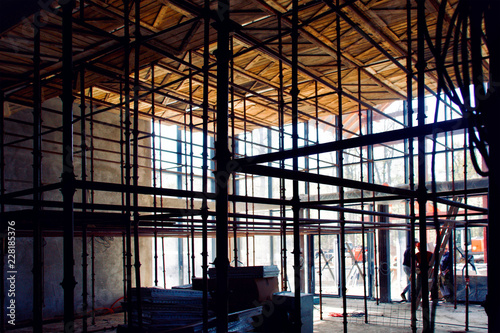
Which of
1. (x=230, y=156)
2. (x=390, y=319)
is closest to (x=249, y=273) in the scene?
(x=230, y=156)

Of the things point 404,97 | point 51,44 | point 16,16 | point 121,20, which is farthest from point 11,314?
point 404,97

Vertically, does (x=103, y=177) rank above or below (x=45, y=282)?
above

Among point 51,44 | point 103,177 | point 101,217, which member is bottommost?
point 101,217

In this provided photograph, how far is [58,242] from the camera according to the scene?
12.1m

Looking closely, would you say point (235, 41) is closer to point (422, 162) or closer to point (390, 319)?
point (422, 162)

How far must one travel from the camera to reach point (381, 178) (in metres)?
16.4

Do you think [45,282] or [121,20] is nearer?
[121,20]

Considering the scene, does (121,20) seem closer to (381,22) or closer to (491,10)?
(381,22)

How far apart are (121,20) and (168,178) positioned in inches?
385

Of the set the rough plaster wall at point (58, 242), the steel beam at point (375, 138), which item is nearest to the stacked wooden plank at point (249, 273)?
the steel beam at point (375, 138)

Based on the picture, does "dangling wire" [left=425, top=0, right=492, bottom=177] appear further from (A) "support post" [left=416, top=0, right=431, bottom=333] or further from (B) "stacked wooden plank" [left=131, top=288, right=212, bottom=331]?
(B) "stacked wooden plank" [left=131, top=288, right=212, bottom=331]

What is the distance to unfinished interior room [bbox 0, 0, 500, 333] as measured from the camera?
279cm

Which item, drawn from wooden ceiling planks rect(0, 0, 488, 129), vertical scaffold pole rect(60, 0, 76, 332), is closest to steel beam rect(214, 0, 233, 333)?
vertical scaffold pole rect(60, 0, 76, 332)

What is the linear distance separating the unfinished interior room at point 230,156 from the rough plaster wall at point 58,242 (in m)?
0.04
